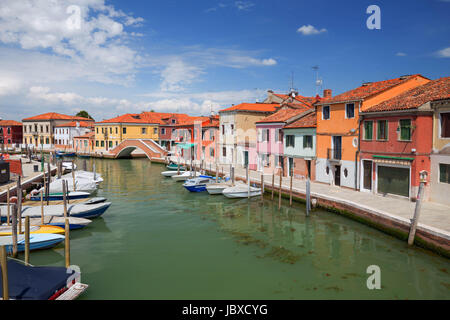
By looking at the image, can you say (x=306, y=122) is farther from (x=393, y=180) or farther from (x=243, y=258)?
(x=243, y=258)

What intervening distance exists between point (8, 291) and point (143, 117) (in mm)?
57529

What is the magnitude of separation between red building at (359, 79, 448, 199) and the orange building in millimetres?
605

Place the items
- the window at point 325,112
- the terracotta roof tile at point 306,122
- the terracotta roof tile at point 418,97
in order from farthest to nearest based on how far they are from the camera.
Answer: the terracotta roof tile at point 306,122
the window at point 325,112
the terracotta roof tile at point 418,97

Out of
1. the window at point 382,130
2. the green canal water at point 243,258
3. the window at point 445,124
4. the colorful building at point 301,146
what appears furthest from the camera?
the colorful building at point 301,146

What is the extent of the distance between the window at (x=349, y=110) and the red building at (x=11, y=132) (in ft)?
272

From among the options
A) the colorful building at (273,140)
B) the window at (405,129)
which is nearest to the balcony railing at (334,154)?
the window at (405,129)

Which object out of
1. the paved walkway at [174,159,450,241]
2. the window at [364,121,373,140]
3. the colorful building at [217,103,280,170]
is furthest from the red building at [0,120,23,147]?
the window at [364,121,373,140]

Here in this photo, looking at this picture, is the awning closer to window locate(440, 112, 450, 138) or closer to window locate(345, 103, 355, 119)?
window locate(345, 103, 355, 119)

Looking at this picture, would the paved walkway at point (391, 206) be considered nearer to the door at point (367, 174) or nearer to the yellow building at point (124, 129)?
the door at point (367, 174)

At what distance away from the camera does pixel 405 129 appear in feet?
58.8

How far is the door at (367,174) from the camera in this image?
20406 millimetres
